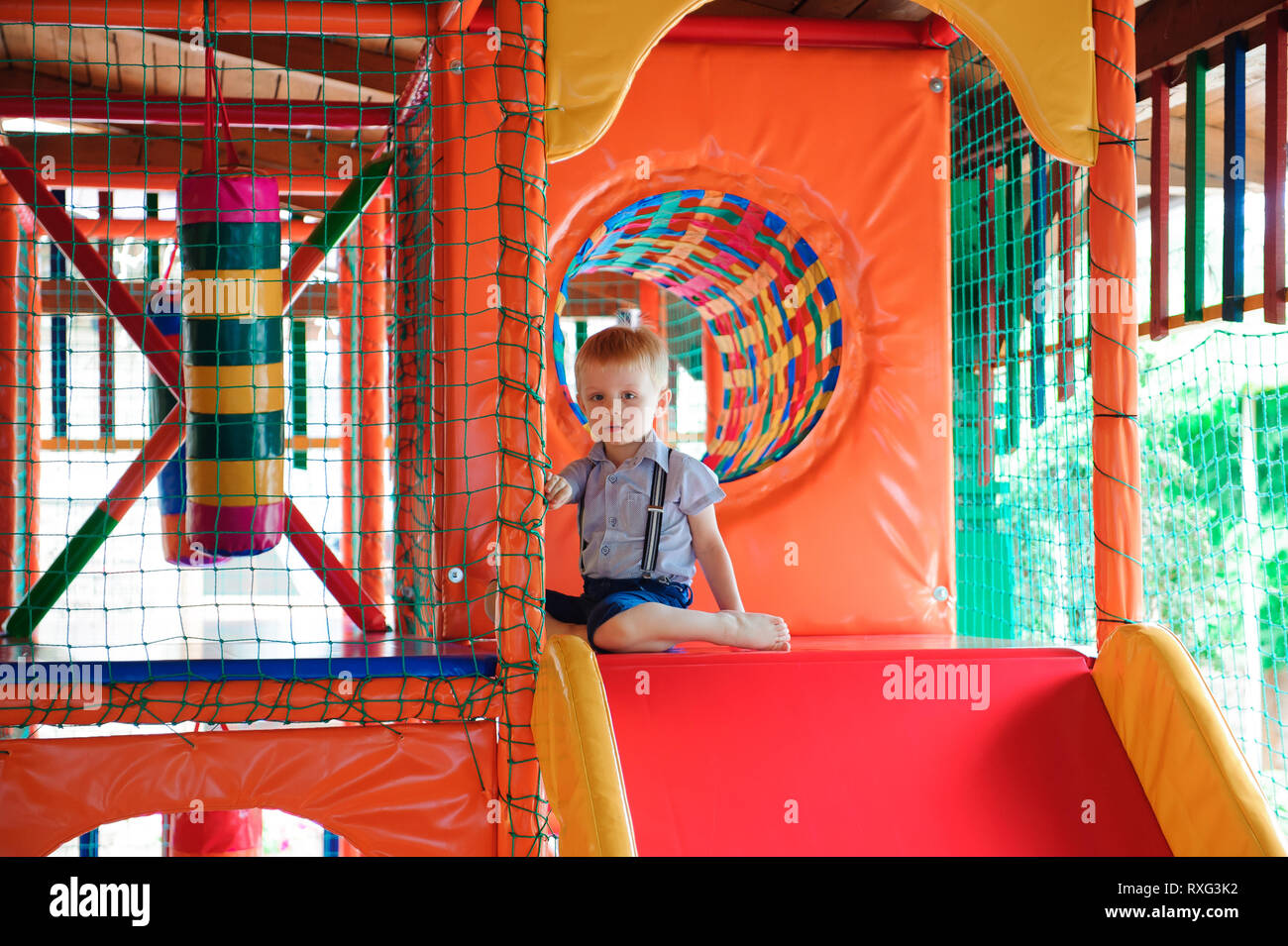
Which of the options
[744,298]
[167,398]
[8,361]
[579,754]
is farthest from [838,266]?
[8,361]

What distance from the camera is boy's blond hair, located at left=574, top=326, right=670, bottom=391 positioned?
2398mm

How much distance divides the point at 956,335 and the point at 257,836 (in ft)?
9.77

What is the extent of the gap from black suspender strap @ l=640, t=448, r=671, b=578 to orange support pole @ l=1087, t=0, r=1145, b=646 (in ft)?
2.79

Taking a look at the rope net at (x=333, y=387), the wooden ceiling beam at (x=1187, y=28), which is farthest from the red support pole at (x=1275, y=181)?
the rope net at (x=333, y=387)

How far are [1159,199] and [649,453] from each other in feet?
7.05

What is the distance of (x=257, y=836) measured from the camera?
3.86 meters

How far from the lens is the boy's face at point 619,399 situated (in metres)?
2.41

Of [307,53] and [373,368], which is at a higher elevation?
[307,53]

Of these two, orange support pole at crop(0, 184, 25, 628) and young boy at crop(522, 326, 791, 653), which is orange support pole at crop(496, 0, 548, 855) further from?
orange support pole at crop(0, 184, 25, 628)

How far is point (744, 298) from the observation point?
12.2ft

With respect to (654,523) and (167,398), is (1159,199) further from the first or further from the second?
(167,398)

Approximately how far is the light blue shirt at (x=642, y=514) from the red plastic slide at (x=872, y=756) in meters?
0.34
